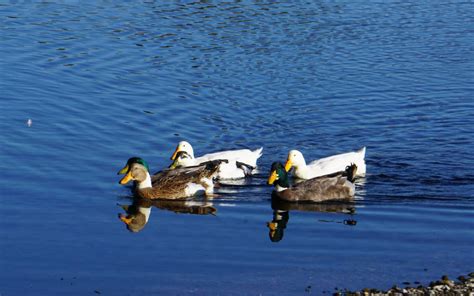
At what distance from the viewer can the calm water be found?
558 inches

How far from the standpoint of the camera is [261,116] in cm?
2291

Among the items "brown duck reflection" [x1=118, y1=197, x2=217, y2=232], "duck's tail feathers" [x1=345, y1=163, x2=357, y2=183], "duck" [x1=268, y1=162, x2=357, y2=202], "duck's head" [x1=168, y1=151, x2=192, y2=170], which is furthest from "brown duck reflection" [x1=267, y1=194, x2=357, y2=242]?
"duck's head" [x1=168, y1=151, x2=192, y2=170]

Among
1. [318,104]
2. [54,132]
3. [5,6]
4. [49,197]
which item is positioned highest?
[5,6]

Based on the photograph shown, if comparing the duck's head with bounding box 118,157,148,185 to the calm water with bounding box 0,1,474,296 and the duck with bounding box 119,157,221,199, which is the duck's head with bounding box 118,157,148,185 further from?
the calm water with bounding box 0,1,474,296

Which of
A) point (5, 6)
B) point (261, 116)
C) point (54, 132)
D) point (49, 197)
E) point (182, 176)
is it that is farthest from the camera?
point (5, 6)

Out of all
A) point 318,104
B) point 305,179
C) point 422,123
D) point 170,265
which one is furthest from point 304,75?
point 170,265

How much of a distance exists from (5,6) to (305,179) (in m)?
16.4

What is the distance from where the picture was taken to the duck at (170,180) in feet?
60.0

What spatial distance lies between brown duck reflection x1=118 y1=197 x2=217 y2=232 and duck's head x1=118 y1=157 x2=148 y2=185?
15.5 inches

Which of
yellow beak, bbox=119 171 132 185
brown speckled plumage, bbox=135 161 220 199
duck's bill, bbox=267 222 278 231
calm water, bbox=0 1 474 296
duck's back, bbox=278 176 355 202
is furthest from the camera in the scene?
brown speckled plumage, bbox=135 161 220 199

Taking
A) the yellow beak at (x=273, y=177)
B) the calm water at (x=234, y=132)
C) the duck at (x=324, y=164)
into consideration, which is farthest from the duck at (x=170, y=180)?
the duck at (x=324, y=164)

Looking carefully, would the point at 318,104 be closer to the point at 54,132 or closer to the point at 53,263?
the point at 54,132

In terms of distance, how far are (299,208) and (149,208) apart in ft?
8.95

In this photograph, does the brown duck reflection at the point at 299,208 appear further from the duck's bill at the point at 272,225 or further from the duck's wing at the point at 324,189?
the duck's wing at the point at 324,189
